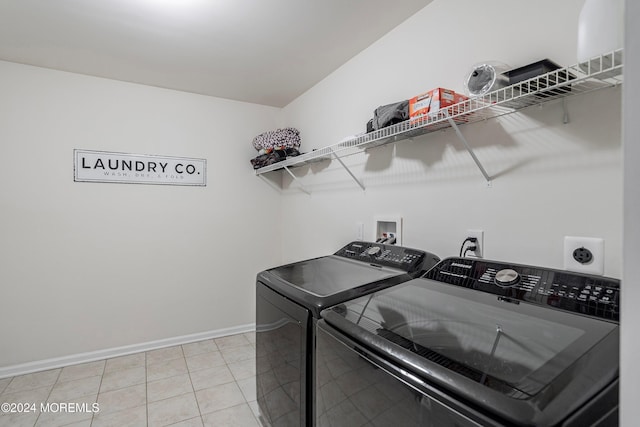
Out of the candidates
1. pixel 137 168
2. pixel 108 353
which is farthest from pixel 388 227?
pixel 108 353

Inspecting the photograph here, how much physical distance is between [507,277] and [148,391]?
2458 mm

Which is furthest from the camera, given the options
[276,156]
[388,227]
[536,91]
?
[276,156]

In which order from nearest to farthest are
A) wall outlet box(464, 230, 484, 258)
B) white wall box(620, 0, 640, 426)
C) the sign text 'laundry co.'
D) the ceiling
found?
white wall box(620, 0, 640, 426), wall outlet box(464, 230, 484, 258), the ceiling, the sign text 'laundry co.'

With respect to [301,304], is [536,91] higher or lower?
higher

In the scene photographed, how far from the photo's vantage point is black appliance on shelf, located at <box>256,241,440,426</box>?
133 centimetres

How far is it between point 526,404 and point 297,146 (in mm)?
2716

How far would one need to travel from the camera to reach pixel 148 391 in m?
2.28

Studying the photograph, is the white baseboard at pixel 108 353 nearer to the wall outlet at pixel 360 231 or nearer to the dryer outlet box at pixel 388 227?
the wall outlet at pixel 360 231

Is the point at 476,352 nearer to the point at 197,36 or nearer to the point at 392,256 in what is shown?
the point at 392,256

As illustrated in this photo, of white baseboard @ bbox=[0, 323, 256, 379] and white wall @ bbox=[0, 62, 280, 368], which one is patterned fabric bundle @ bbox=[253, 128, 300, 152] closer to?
white wall @ bbox=[0, 62, 280, 368]

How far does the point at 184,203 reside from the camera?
311cm

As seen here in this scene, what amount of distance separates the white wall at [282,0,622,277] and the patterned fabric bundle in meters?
0.63

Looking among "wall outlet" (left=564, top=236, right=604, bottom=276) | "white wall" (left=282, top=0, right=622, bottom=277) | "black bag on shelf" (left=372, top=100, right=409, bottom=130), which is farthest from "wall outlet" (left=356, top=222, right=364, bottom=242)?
"wall outlet" (left=564, top=236, right=604, bottom=276)

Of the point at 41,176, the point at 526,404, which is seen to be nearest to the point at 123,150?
the point at 41,176
